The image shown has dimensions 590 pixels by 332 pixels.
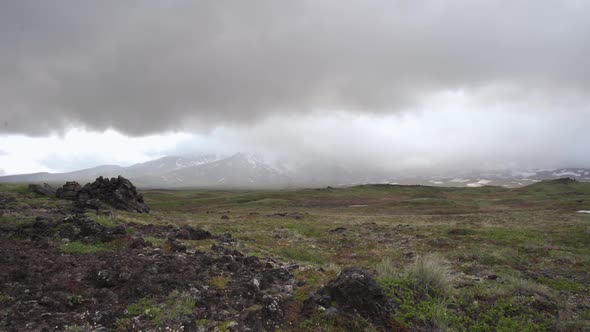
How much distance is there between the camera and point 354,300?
9.27m

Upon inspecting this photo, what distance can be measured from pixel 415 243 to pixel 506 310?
54.7 ft

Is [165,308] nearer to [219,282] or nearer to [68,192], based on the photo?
[219,282]

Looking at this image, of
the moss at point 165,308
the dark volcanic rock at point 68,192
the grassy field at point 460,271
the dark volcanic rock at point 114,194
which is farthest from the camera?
the dark volcanic rock at point 68,192

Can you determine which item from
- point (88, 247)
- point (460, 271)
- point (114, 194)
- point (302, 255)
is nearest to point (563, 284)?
point (460, 271)

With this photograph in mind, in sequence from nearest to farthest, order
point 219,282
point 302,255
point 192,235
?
point 219,282, point 302,255, point 192,235

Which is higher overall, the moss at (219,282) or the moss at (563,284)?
the moss at (219,282)

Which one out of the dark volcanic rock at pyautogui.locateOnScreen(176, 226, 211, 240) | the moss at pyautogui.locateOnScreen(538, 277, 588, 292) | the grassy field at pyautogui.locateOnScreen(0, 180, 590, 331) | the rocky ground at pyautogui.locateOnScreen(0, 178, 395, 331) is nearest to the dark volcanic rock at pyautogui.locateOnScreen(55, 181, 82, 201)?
the grassy field at pyautogui.locateOnScreen(0, 180, 590, 331)

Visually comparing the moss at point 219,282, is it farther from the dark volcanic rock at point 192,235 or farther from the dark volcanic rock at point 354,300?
the dark volcanic rock at point 192,235

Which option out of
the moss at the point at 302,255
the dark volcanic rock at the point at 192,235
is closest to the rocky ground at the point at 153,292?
the moss at the point at 302,255

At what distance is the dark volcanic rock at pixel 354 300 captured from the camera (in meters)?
8.95

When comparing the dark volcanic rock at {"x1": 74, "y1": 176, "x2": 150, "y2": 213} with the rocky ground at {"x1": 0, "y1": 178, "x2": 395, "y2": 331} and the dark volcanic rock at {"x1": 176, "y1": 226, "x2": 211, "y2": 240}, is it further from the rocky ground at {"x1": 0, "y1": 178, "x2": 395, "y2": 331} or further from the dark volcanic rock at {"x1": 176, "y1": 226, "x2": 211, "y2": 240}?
the rocky ground at {"x1": 0, "y1": 178, "x2": 395, "y2": 331}

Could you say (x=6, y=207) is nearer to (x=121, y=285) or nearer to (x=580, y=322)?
(x=121, y=285)

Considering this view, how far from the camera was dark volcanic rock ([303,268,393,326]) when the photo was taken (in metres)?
8.95

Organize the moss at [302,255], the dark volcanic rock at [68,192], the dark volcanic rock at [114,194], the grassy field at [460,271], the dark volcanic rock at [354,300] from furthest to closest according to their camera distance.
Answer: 1. the dark volcanic rock at [68,192]
2. the dark volcanic rock at [114,194]
3. the moss at [302,255]
4. the grassy field at [460,271]
5. the dark volcanic rock at [354,300]
